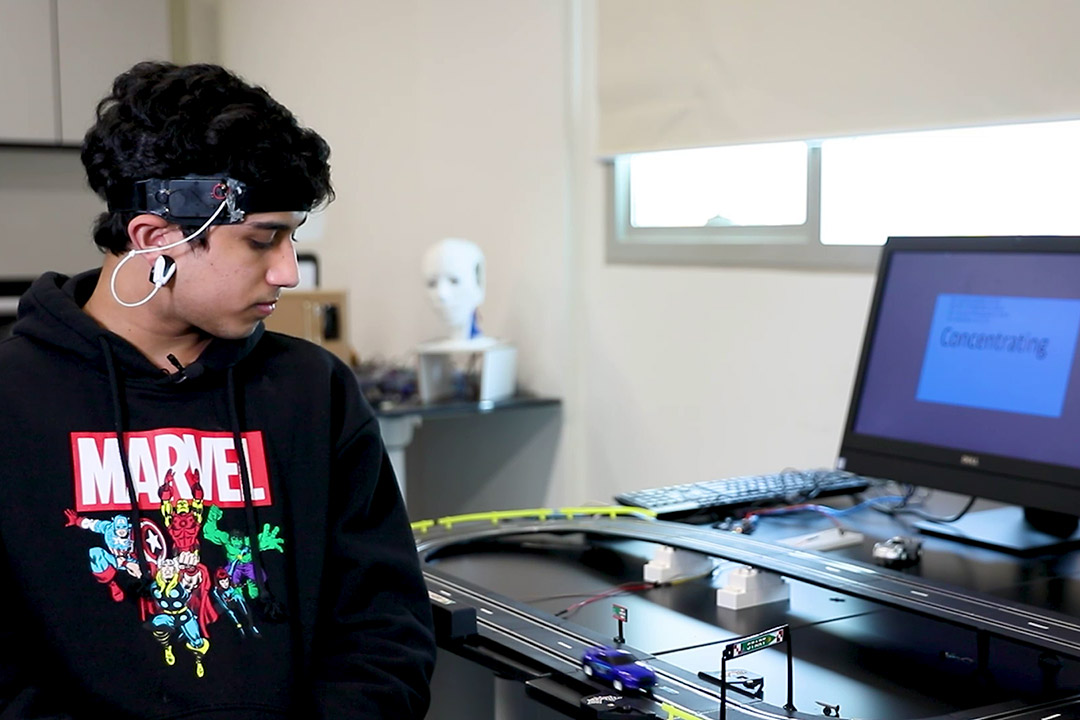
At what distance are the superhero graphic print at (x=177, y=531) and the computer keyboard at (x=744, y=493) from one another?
2.17 ft

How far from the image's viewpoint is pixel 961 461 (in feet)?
5.40

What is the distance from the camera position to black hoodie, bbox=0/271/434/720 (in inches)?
45.7

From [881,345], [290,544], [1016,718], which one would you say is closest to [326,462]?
[290,544]

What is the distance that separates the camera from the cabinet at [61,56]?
3.90 m

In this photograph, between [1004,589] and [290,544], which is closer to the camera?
[290,544]

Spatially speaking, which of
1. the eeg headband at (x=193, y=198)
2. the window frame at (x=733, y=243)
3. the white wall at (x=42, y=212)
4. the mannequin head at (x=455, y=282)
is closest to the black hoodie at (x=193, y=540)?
the eeg headband at (x=193, y=198)

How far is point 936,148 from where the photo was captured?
7.41 feet

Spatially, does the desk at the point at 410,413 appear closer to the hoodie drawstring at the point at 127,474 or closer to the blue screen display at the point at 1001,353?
the blue screen display at the point at 1001,353

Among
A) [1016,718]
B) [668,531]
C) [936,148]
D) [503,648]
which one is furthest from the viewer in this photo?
[936,148]

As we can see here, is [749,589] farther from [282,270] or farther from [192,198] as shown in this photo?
[192,198]

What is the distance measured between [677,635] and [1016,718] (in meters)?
0.37

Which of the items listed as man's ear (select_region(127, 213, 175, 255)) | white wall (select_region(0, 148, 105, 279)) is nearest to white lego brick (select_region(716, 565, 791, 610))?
man's ear (select_region(127, 213, 175, 255))

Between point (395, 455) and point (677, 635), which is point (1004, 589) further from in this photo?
point (395, 455)

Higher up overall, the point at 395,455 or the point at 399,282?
the point at 399,282
